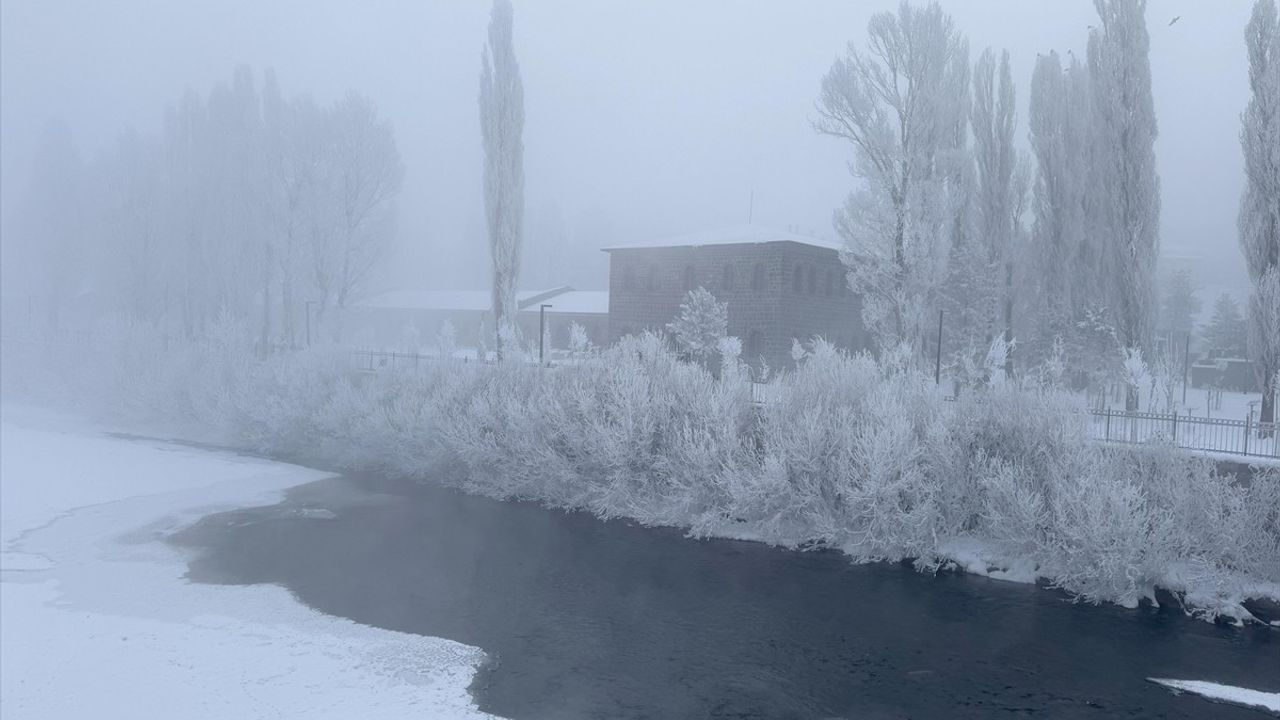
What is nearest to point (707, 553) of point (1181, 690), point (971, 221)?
point (1181, 690)

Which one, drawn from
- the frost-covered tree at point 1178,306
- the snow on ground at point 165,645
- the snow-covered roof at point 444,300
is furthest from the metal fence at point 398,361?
the frost-covered tree at point 1178,306

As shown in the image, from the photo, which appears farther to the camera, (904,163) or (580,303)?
(580,303)

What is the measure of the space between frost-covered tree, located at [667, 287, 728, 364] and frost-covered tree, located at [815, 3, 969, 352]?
6.57 m

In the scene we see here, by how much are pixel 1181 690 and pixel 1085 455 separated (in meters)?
5.17

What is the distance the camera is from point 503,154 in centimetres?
3030

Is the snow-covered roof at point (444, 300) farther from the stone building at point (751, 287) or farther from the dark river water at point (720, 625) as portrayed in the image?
the dark river water at point (720, 625)

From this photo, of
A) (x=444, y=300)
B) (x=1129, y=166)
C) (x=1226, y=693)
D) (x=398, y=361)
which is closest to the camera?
(x=1226, y=693)

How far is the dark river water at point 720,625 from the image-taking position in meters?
9.99

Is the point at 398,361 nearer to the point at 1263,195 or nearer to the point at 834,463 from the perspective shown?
the point at 834,463

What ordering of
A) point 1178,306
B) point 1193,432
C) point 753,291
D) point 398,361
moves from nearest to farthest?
point 1193,432 < point 398,361 < point 753,291 < point 1178,306

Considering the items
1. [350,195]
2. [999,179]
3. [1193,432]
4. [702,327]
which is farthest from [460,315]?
[1193,432]

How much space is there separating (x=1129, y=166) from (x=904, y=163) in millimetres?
5480

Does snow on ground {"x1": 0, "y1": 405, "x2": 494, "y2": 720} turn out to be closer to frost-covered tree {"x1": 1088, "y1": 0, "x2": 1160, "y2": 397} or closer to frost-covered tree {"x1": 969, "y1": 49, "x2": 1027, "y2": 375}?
frost-covered tree {"x1": 1088, "y1": 0, "x2": 1160, "y2": 397}

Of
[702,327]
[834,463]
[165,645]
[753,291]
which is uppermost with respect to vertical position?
[753,291]
